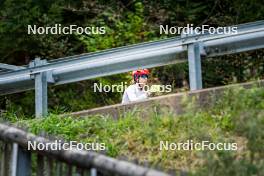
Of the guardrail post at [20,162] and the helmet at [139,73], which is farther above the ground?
the helmet at [139,73]

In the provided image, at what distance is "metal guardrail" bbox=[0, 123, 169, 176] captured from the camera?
5355mm

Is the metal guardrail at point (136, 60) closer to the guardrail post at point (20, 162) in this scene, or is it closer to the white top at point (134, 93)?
the white top at point (134, 93)

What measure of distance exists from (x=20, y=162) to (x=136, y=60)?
154 inches

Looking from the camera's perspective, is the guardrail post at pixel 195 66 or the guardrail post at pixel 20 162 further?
the guardrail post at pixel 195 66

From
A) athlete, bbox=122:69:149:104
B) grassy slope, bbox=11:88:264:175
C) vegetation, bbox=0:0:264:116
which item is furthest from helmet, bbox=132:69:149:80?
vegetation, bbox=0:0:264:116

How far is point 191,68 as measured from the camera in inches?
369

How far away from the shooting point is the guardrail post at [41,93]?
10.2m

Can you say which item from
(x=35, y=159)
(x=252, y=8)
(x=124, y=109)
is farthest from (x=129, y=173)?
(x=252, y=8)

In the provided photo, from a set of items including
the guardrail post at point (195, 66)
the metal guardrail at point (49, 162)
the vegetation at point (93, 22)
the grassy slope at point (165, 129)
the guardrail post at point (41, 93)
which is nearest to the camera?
the metal guardrail at point (49, 162)

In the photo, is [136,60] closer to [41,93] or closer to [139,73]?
[139,73]

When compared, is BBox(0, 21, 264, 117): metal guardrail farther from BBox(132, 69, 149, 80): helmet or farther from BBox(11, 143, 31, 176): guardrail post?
BBox(11, 143, 31, 176): guardrail post

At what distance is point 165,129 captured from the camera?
26.1 feet

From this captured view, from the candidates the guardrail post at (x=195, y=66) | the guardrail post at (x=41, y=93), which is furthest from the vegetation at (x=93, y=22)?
the guardrail post at (x=195, y=66)

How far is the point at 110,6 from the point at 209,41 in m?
8.38
